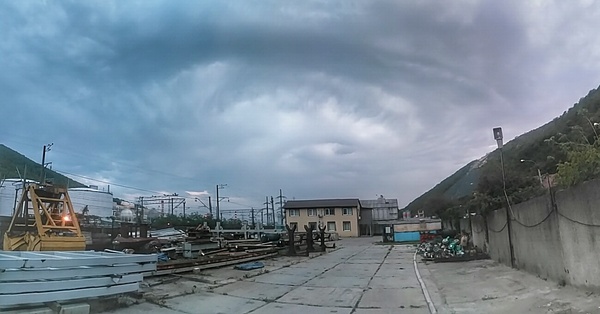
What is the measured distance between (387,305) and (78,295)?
621 centimetres

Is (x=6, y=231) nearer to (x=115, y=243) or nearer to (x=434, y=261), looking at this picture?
(x=115, y=243)

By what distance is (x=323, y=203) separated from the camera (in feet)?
246

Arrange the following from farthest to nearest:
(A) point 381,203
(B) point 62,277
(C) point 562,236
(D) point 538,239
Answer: (A) point 381,203 → (D) point 538,239 → (C) point 562,236 → (B) point 62,277

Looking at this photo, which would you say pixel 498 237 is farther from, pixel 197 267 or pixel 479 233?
pixel 197 267

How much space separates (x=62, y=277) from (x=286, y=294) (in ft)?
18.2

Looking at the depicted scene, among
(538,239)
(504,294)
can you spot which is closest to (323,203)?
(538,239)

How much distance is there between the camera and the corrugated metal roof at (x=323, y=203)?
7356 centimetres

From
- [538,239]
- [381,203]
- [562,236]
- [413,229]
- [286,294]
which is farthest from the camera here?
[381,203]

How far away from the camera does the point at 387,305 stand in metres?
9.54

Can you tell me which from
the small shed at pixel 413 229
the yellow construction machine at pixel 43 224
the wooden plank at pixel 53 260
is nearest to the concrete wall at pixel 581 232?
the wooden plank at pixel 53 260

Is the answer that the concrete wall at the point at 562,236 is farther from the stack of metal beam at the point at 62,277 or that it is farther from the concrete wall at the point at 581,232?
the stack of metal beam at the point at 62,277

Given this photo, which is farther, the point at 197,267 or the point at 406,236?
the point at 406,236

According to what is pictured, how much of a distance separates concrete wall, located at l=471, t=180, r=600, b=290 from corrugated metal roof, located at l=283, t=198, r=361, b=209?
6047 centimetres

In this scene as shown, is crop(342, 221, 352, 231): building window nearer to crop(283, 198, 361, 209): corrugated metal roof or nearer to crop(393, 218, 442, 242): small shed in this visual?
crop(283, 198, 361, 209): corrugated metal roof
